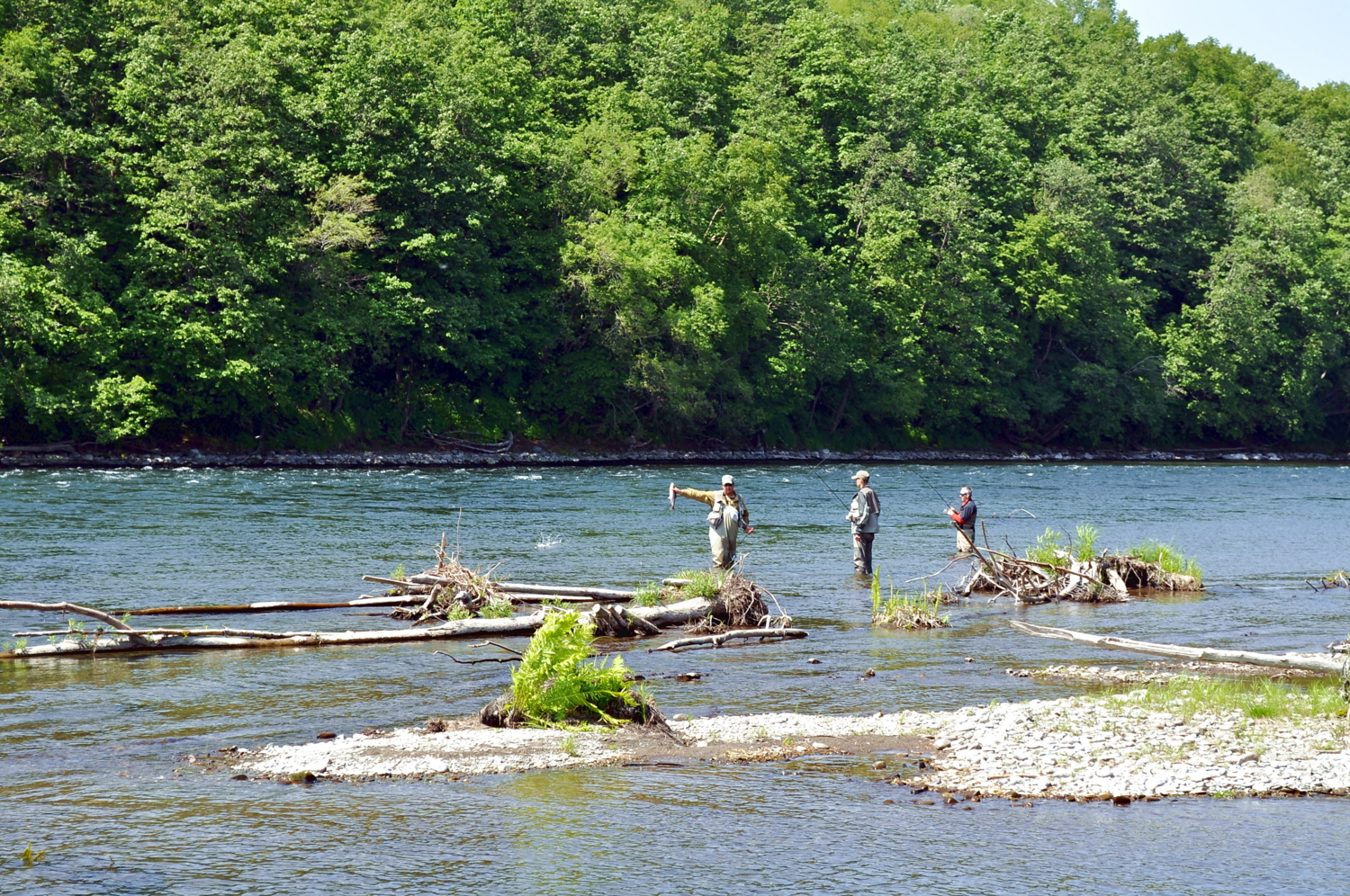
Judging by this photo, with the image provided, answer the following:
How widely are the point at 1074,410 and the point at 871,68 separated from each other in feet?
78.5

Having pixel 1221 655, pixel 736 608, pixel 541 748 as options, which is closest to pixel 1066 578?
pixel 736 608

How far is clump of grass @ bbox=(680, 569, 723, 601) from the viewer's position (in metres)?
17.4

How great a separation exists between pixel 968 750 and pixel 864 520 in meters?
11.4

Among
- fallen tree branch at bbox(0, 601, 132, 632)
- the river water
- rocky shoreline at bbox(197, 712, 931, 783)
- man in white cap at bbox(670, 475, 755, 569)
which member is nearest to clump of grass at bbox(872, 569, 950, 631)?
the river water

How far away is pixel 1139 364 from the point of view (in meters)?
79.1

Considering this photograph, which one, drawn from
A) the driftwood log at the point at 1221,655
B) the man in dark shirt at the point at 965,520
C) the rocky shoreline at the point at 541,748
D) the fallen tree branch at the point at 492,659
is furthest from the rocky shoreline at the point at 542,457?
the rocky shoreline at the point at 541,748

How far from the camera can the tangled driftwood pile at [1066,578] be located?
67.8 feet

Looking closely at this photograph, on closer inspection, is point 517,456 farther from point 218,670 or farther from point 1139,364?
point 218,670

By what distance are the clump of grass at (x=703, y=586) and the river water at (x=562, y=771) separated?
55.4 inches

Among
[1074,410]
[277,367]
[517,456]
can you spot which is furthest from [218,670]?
[1074,410]

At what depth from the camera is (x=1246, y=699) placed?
39.4 ft

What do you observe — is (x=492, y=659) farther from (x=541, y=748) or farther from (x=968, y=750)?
(x=968, y=750)

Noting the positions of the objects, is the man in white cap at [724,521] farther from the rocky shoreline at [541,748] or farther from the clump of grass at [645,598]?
the rocky shoreline at [541,748]

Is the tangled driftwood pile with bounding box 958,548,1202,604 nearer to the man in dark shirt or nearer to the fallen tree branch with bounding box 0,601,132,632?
the man in dark shirt
